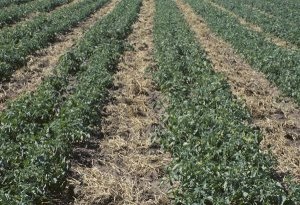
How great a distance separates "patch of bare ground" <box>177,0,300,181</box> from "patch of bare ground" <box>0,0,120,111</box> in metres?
5.32

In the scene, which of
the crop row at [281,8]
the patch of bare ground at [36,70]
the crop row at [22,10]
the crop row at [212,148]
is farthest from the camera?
the crop row at [281,8]

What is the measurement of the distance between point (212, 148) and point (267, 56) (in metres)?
8.80

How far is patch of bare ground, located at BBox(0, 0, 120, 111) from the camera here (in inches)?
450

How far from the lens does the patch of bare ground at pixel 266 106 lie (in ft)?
28.8

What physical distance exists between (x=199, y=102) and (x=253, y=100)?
2.60 metres

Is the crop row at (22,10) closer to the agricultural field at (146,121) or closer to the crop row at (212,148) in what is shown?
the agricultural field at (146,121)

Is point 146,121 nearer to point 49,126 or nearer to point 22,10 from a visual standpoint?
point 49,126

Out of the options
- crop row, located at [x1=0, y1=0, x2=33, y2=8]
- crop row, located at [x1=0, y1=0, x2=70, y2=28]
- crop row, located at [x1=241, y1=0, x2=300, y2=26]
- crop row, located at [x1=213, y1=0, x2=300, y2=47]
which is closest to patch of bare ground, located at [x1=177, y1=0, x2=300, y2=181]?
crop row, located at [x1=213, y1=0, x2=300, y2=47]

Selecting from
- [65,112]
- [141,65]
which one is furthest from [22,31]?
[65,112]

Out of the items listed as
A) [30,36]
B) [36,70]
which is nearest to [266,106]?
[36,70]

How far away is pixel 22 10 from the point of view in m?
24.2

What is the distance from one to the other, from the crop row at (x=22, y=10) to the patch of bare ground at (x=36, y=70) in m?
3.65

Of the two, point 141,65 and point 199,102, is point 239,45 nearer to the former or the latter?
point 141,65

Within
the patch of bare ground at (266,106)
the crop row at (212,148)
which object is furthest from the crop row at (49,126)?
the patch of bare ground at (266,106)
